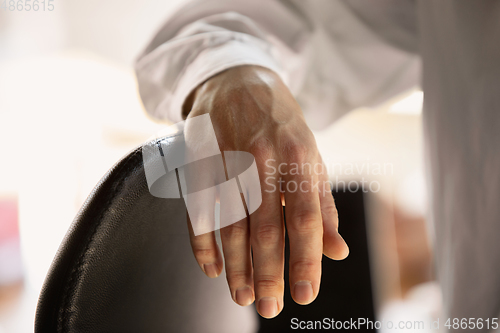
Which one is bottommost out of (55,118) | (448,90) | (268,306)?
(268,306)

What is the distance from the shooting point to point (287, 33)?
379 mm

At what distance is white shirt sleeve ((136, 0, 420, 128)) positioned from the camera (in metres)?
0.28

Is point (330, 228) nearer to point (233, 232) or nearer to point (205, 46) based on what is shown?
point (233, 232)

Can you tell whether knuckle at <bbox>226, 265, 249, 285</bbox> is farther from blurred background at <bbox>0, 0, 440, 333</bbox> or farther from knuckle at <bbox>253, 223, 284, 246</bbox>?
blurred background at <bbox>0, 0, 440, 333</bbox>

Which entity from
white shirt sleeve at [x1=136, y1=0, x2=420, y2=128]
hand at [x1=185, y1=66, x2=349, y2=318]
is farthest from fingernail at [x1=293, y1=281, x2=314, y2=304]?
white shirt sleeve at [x1=136, y1=0, x2=420, y2=128]

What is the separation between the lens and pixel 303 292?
149 mm

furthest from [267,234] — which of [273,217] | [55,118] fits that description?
[55,118]

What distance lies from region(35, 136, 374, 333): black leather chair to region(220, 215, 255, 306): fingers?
0.7 inches

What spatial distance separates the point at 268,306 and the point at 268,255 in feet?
0.08

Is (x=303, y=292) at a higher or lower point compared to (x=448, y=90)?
lower

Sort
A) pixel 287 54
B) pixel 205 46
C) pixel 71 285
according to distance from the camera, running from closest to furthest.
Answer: pixel 71 285, pixel 205 46, pixel 287 54

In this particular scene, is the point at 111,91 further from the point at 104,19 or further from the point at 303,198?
the point at 303,198

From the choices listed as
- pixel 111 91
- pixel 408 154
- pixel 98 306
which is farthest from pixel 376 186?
pixel 111 91

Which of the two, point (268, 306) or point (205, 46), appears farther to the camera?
point (205, 46)
